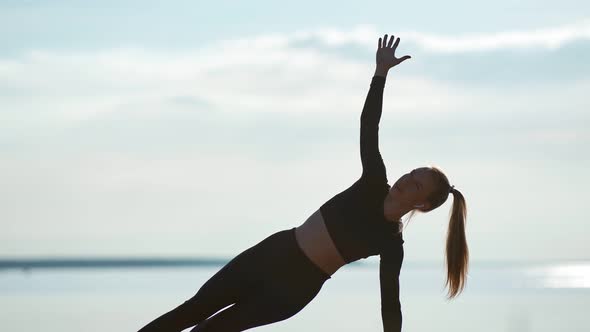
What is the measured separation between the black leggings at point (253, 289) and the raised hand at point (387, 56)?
95 centimetres

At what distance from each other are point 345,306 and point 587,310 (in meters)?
3.43

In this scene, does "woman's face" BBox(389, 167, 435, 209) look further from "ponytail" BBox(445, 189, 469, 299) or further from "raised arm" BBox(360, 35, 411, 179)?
"ponytail" BBox(445, 189, 469, 299)

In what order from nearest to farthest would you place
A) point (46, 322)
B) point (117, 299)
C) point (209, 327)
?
1. point (209, 327)
2. point (46, 322)
3. point (117, 299)

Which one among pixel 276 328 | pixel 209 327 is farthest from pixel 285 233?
pixel 276 328

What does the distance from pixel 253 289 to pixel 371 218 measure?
0.67m

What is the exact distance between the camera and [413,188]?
20.2ft

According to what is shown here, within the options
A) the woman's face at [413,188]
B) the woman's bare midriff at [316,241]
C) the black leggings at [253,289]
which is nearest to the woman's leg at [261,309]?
the black leggings at [253,289]

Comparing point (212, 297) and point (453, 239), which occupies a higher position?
point (453, 239)

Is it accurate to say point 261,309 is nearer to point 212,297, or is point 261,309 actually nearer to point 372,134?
point 212,297

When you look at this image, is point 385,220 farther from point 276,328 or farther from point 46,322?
point 46,322

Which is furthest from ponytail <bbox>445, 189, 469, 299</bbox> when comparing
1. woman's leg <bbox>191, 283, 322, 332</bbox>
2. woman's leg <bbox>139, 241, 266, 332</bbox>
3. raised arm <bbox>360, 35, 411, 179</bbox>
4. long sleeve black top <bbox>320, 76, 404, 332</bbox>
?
woman's leg <bbox>139, 241, 266, 332</bbox>

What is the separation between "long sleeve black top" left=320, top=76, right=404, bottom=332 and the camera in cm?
604

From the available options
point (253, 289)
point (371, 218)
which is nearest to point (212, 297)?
point (253, 289)

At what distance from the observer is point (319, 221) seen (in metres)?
6.13
